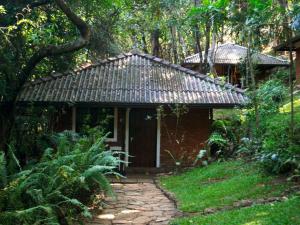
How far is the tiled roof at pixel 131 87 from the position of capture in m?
13.0

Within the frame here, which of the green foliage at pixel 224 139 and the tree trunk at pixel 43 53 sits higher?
the tree trunk at pixel 43 53

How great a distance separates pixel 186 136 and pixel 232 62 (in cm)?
1438

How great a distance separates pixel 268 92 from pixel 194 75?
294 cm

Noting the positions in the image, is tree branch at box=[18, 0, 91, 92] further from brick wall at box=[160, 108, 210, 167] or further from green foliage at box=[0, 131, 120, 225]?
brick wall at box=[160, 108, 210, 167]

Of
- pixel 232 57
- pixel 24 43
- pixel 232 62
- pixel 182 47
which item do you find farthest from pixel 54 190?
pixel 182 47

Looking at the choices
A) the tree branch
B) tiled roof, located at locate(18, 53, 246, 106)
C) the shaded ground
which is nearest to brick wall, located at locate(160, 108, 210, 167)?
tiled roof, located at locate(18, 53, 246, 106)

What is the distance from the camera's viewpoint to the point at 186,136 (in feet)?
46.1

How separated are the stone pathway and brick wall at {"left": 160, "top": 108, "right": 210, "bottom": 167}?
3231 millimetres

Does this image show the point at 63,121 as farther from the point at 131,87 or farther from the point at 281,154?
the point at 281,154

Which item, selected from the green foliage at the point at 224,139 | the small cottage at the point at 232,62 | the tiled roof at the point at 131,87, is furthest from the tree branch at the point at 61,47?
the small cottage at the point at 232,62

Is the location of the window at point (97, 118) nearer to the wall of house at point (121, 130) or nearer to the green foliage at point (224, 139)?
the wall of house at point (121, 130)

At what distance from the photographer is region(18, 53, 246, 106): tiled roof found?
42.7 ft

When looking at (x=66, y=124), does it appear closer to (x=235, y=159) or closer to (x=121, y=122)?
(x=121, y=122)

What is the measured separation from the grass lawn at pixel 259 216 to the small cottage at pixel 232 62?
19.9 m
